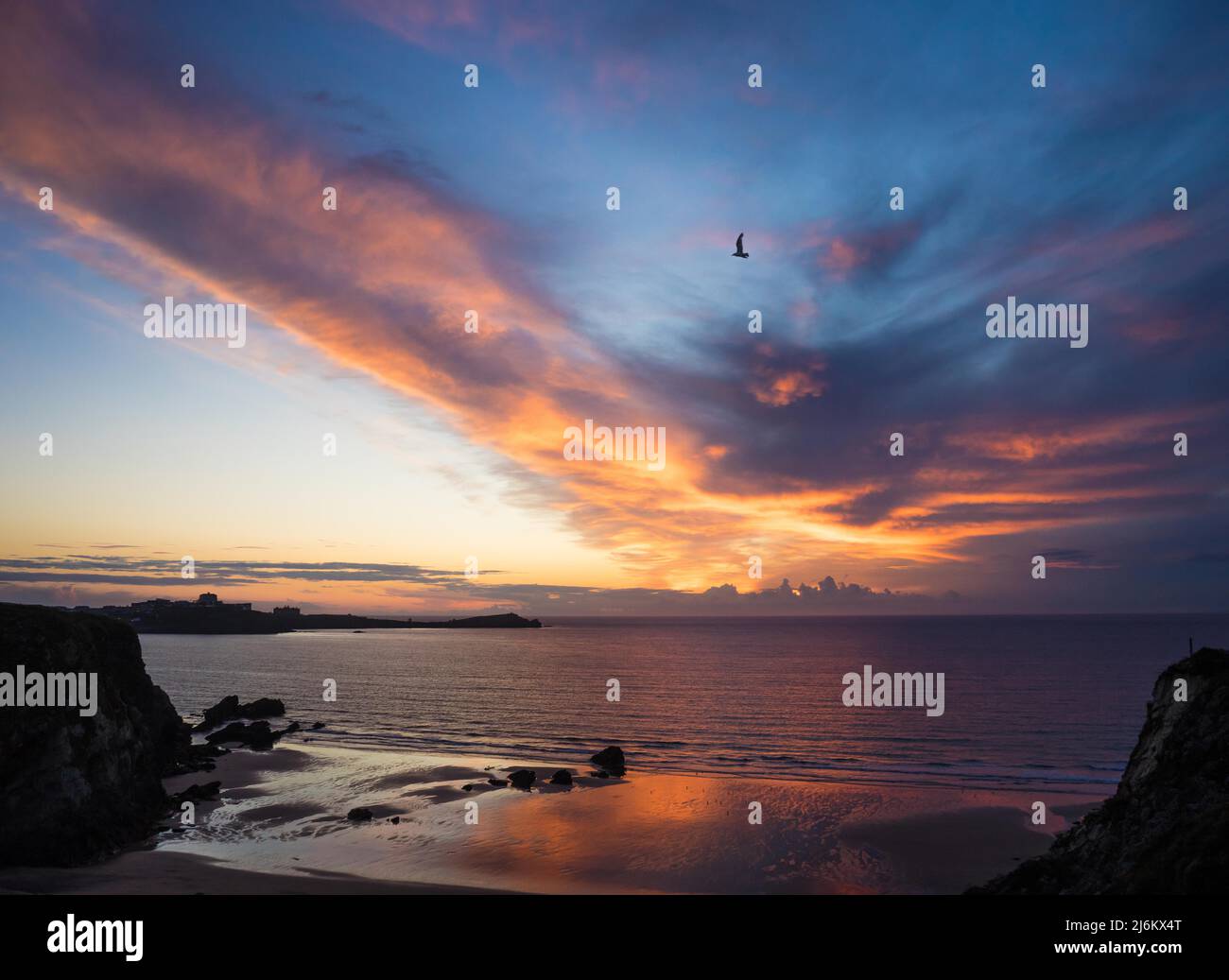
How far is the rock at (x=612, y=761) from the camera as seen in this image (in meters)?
47.7

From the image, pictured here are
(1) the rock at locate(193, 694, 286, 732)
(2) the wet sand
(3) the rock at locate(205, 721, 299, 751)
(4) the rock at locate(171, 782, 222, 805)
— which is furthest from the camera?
(1) the rock at locate(193, 694, 286, 732)

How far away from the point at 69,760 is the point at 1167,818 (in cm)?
4073

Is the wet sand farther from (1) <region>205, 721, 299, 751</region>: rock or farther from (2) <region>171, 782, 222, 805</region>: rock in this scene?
(1) <region>205, 721, 299, 751</region>: rock

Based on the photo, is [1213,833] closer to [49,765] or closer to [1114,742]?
[49,765]

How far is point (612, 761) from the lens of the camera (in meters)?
48.5

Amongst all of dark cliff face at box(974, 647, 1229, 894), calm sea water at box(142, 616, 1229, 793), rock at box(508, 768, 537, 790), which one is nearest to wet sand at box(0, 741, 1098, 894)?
rock at box(508, 768, 537, 790)

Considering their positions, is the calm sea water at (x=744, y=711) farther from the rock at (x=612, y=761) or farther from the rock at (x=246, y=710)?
the rock at (x=246, y=710)

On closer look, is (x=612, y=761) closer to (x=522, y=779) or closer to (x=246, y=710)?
(x=522, y=779)

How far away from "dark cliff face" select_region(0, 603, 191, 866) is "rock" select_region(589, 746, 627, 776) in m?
26.7

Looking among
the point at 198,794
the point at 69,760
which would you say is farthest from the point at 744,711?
the point at 69,760

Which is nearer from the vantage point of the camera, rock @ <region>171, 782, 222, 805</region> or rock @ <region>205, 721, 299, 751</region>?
rock @ <region>171, 782, 222, 805</region>

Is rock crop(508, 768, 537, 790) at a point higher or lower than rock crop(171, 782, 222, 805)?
lower

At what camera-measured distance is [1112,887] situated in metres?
17.2

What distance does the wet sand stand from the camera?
1089 inches
